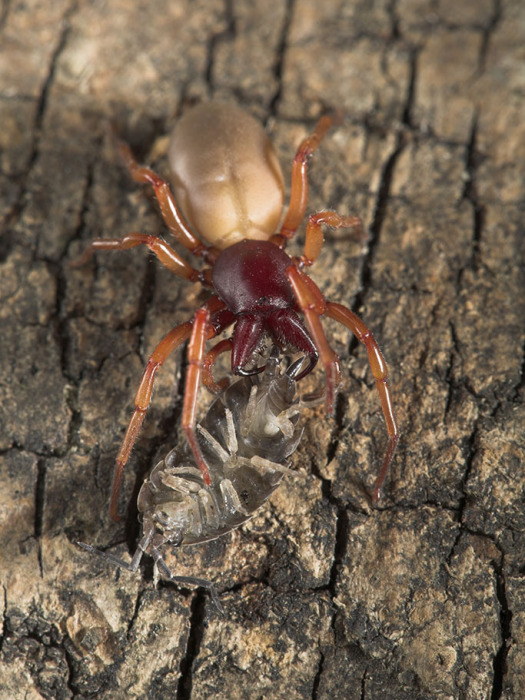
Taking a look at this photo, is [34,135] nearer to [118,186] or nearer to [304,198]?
[118,186]

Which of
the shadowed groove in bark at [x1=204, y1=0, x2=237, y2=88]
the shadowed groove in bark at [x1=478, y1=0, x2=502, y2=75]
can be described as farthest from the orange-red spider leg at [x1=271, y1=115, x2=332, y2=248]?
the shadowed groove in bark at [x1=478, y1=0, x2=502, y2=75]

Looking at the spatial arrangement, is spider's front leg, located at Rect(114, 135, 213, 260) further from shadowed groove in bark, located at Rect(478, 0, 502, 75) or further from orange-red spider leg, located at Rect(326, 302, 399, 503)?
shadowed groove in bark, located at Rect(478, 0, 502, 75)

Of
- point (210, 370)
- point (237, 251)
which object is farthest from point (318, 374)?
point (237, 251)

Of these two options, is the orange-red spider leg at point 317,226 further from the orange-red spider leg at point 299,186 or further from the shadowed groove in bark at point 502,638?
the shadowed groove in bark at point 502,638

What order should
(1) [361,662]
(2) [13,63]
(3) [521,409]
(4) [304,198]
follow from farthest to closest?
1. (2) [13,63]
2. (4) [304,198]
3. (3) [521,409]
4. (1) [361,662]

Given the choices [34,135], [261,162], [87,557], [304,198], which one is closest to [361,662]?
[87,557]

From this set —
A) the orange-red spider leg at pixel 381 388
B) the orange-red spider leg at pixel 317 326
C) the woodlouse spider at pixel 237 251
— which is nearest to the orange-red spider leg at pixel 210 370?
the woodlouse spider at pixel 237 251
